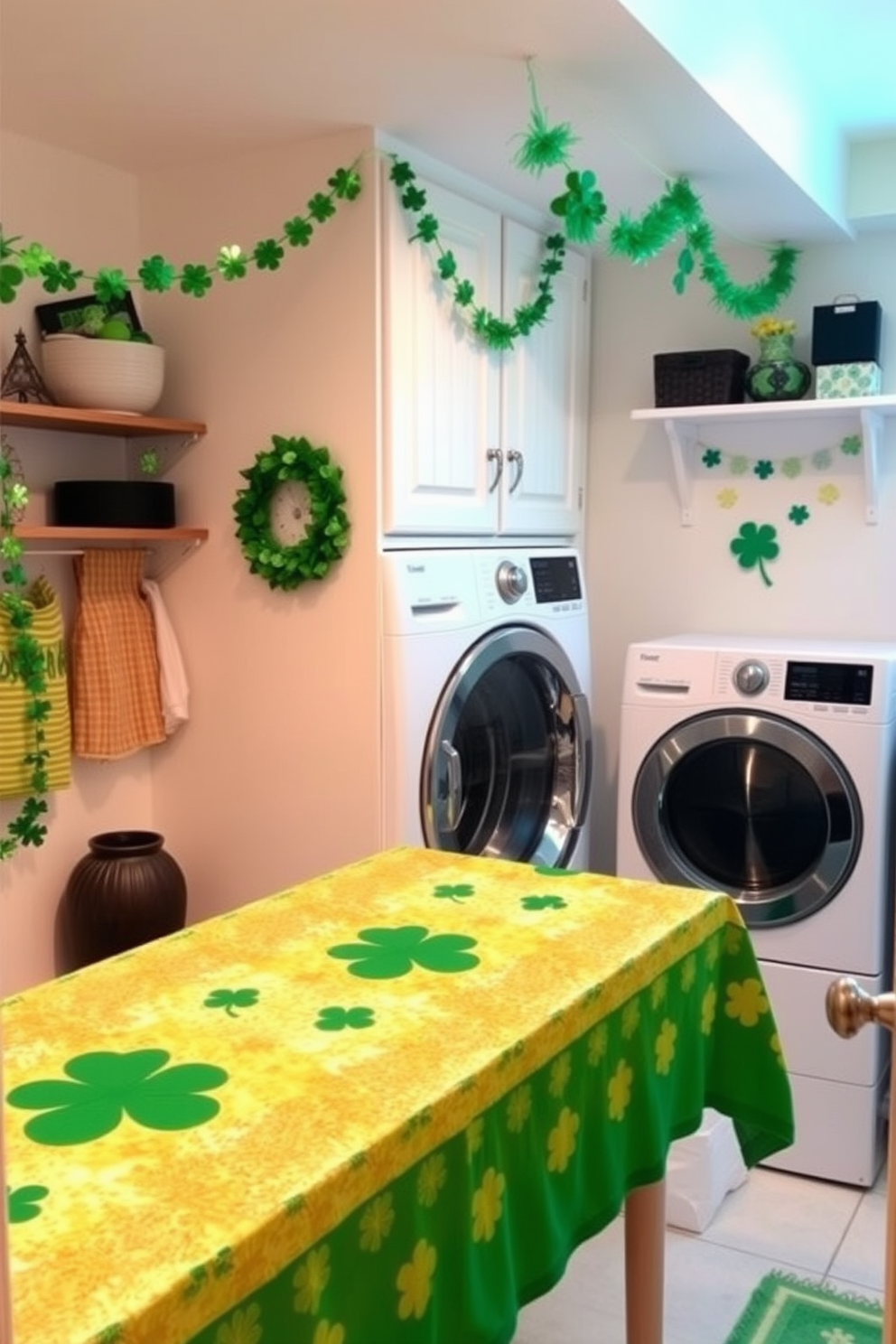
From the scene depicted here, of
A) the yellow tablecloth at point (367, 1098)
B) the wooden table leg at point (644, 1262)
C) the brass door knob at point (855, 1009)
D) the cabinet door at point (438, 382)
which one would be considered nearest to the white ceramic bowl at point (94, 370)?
the cabinet door at point (438, 382)

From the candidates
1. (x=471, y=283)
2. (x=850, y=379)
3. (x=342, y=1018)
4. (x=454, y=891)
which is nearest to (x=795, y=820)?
(x=850, y=379)

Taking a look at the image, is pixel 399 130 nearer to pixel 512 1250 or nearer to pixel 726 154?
pixel 726 154

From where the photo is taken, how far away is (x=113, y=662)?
2760 mm

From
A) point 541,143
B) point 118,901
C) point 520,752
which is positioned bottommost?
point 118,901

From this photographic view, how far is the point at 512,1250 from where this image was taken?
130cm

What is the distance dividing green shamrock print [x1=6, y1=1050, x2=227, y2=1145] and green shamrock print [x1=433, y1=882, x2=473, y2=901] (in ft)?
2.02

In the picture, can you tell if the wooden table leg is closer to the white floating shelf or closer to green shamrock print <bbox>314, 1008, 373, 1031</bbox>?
green shamrock print <bbox>314, 1008, 373, 1031</bbox>

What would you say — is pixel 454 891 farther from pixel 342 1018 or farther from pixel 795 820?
pixel 795 820

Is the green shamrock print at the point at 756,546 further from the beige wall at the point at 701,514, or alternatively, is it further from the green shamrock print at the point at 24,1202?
the green shamrock print at the point at 24,1202

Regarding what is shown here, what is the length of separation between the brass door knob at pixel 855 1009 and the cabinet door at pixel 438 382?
1.73 m

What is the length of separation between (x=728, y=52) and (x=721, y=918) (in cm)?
161

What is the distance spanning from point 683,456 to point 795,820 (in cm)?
108

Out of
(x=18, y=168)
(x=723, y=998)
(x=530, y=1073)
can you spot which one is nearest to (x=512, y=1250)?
(x=530, y=1073)

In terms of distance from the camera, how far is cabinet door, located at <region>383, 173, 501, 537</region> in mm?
2621
